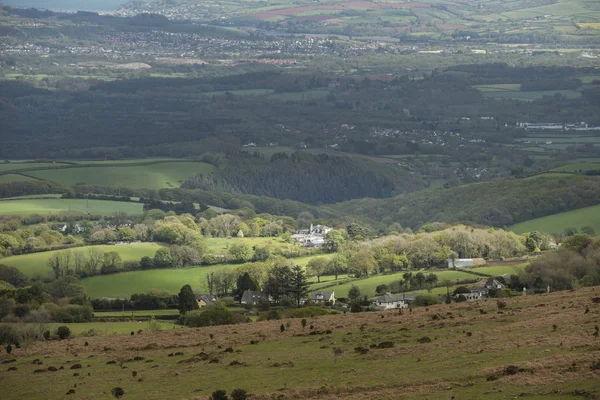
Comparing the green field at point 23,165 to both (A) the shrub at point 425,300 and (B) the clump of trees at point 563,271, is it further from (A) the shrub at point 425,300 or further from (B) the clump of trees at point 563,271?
(A) the shrub at point 425,300

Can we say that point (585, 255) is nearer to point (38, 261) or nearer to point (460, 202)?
point (38, 261)

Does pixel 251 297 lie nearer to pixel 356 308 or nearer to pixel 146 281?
pixel 146 281

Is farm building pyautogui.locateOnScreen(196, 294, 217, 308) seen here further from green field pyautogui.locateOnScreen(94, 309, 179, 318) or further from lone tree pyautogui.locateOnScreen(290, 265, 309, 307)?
lone tree pyautogui.locateOnScreen(290, 265, 309, 307)

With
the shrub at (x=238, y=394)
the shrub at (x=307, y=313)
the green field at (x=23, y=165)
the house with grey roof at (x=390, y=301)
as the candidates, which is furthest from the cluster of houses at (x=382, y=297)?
the green field at (x=23, y=165)

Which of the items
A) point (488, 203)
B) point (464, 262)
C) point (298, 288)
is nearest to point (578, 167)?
point (488, 203)

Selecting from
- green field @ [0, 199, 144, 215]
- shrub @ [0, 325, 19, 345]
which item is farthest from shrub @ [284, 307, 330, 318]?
green field @ [0, 199, 144, 215]

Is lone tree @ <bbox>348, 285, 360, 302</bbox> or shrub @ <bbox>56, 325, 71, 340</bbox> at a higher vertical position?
shrub @ <bbox>56, 325, 71, 340</bbox>
